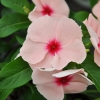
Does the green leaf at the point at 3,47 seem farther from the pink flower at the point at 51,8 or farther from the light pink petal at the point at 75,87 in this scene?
the light pink petal at the point at 75,87

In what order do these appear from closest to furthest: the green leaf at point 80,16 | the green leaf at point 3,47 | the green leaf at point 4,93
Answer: the green leaf at point 4,93
the green leaf at point 80,16
the green leaf at point 3,47

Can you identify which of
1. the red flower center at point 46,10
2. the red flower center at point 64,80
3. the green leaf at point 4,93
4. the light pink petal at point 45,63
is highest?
the red flower center at point 46,10

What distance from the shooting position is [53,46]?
2.35ft

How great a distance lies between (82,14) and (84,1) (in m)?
0.80

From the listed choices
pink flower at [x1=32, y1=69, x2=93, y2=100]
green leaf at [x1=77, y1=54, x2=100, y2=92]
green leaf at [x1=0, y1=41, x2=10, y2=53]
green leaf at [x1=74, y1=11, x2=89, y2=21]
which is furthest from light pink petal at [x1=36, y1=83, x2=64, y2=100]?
green leaf at [x1=0, y1=41, x2=10, y2=53]

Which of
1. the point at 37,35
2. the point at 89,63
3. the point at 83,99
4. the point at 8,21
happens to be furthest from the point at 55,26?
the point at 83,99

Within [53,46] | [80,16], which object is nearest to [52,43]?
[53,46]

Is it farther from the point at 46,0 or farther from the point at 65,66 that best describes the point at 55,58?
the point at 46,0

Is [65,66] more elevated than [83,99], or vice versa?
[65,66]

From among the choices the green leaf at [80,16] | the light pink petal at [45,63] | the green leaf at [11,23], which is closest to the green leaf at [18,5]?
the green leaf at [11,23]

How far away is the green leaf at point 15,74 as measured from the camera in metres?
A: 0.72

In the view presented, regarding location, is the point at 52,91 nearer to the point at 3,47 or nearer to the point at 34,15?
the point at 34,15

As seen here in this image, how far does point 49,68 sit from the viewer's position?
654 millimetres

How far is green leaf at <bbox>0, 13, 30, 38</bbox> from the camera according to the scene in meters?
0.90
